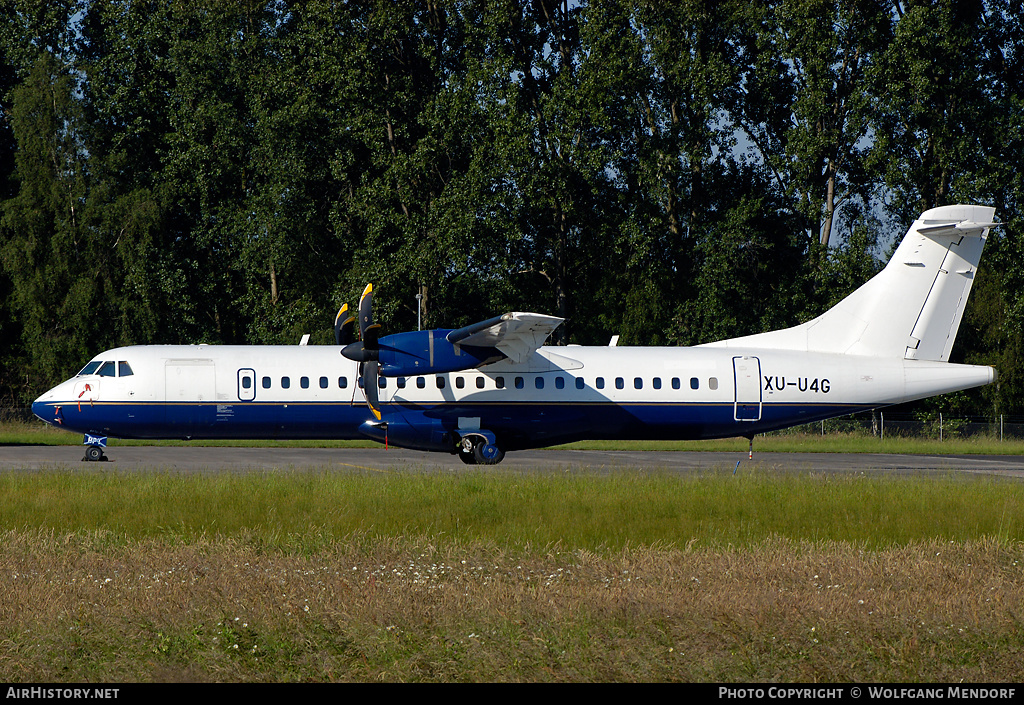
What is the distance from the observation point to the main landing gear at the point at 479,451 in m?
24.9

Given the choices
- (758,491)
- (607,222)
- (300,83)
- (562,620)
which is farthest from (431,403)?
(300,83)

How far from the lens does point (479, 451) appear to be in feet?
82.0

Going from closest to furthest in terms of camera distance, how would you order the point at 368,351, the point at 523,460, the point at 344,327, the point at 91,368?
the point at 368,351
the point at 344,327
the point at 91,368
the point at 523,460

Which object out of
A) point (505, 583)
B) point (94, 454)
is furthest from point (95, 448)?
point (505, 583)

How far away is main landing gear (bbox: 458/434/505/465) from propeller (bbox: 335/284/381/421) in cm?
248

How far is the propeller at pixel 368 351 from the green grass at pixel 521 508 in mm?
5297

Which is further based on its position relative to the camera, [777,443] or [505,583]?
[777,443]

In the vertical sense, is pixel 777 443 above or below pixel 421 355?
below

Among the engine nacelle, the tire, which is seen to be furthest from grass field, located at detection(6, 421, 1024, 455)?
the engine nacelle

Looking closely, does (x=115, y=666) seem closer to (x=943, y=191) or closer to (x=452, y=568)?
(x=452, y=568)

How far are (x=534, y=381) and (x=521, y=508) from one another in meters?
10.7

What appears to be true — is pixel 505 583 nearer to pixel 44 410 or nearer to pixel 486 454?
pixel 486 454

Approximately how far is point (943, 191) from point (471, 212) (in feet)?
69.9

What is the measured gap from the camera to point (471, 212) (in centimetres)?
4334
